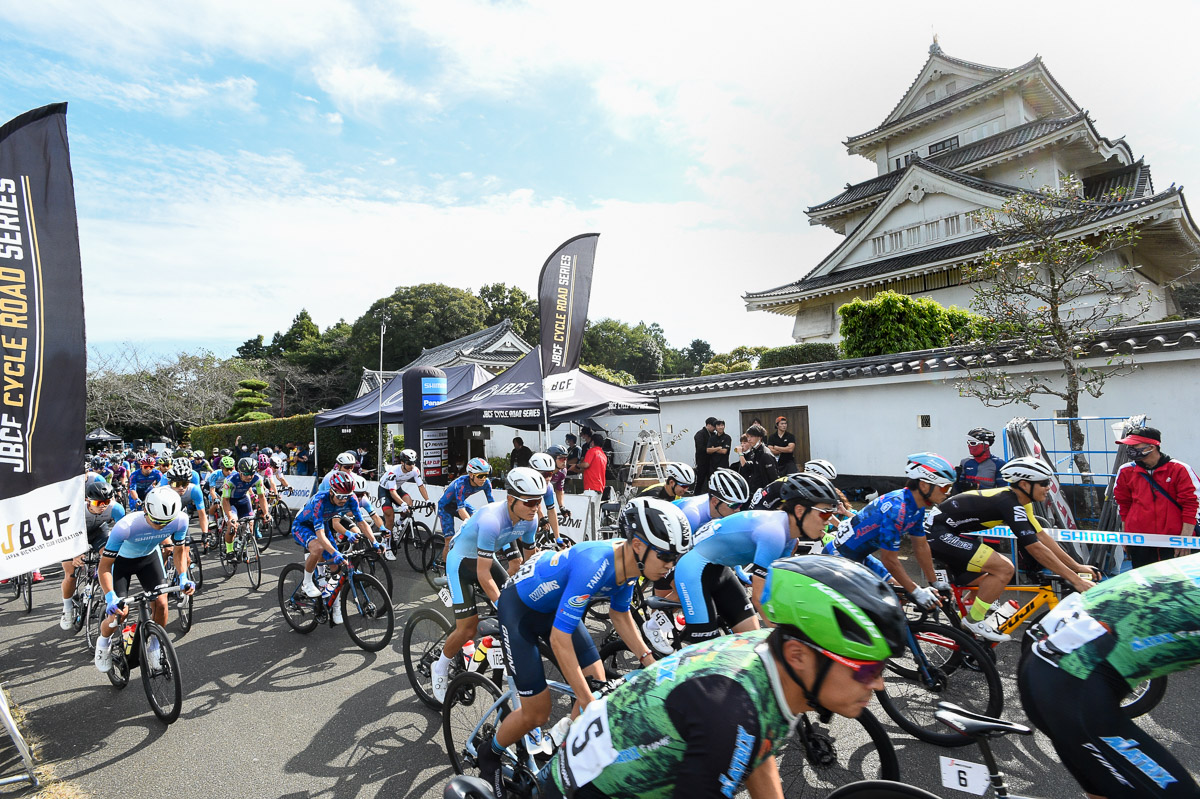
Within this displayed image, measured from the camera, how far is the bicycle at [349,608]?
605cm

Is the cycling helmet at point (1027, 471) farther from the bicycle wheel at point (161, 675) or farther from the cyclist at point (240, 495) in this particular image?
the cyclist at point (240, 495)

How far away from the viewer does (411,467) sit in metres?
11.0

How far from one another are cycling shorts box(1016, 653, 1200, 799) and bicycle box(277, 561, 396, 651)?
16.8 feet

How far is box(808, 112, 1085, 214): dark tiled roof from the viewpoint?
21.3m

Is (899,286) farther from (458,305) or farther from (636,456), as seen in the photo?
(458,305)

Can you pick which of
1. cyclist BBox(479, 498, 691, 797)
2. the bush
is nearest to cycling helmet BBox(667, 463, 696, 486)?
cyclist BBox(479, 498, 691, 797)

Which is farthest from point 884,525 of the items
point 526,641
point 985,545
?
point 526,641

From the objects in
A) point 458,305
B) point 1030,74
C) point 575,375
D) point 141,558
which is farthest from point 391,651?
point 458,305

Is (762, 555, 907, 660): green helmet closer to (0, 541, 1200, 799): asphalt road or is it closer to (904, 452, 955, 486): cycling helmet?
(0, 541, 1200, 799): asphalt road

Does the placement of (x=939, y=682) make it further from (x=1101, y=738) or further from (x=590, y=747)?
(x=590, y=747)

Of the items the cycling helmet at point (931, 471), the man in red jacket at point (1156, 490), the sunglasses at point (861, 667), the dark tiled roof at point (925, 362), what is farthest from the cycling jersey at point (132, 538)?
the dark tiled roof at point (925, 362)

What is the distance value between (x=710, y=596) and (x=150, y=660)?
15.0 ft

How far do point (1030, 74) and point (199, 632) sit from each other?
3054cm

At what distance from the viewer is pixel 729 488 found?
5121 mm
